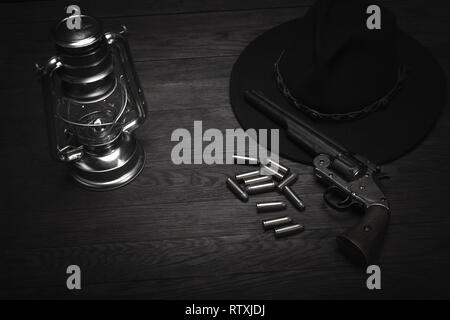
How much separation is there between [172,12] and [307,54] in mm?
669

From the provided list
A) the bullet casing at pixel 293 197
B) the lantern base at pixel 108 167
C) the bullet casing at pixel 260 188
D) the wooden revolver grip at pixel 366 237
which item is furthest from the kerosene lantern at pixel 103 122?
the wooden revolver grip at pixel 366 237

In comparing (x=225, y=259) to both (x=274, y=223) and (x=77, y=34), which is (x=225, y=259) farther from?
(x=77, y=34)

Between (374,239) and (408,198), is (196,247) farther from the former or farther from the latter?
(408,198)

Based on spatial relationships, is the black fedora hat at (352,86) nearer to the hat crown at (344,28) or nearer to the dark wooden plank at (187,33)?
the hat crown at (344,28)

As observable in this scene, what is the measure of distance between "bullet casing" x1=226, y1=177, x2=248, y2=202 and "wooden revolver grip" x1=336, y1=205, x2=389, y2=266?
0.95 feet

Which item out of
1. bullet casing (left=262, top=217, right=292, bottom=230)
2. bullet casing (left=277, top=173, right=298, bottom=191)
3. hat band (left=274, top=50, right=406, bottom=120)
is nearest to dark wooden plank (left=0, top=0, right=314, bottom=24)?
hat band (left=274, top=50, right=406, bottom=120)

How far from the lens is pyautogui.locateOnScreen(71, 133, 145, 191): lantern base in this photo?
1453 millimetres

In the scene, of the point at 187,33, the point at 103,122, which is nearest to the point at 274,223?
the point at 103,122

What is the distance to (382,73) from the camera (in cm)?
146

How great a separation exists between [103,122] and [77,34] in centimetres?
36

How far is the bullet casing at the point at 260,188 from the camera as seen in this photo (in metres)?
1.43

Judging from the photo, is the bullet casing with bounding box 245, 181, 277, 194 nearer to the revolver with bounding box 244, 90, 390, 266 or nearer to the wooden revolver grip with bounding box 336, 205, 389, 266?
the revolver with bounding box 244, 90, 390, 266

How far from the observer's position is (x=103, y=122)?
1.48 m
